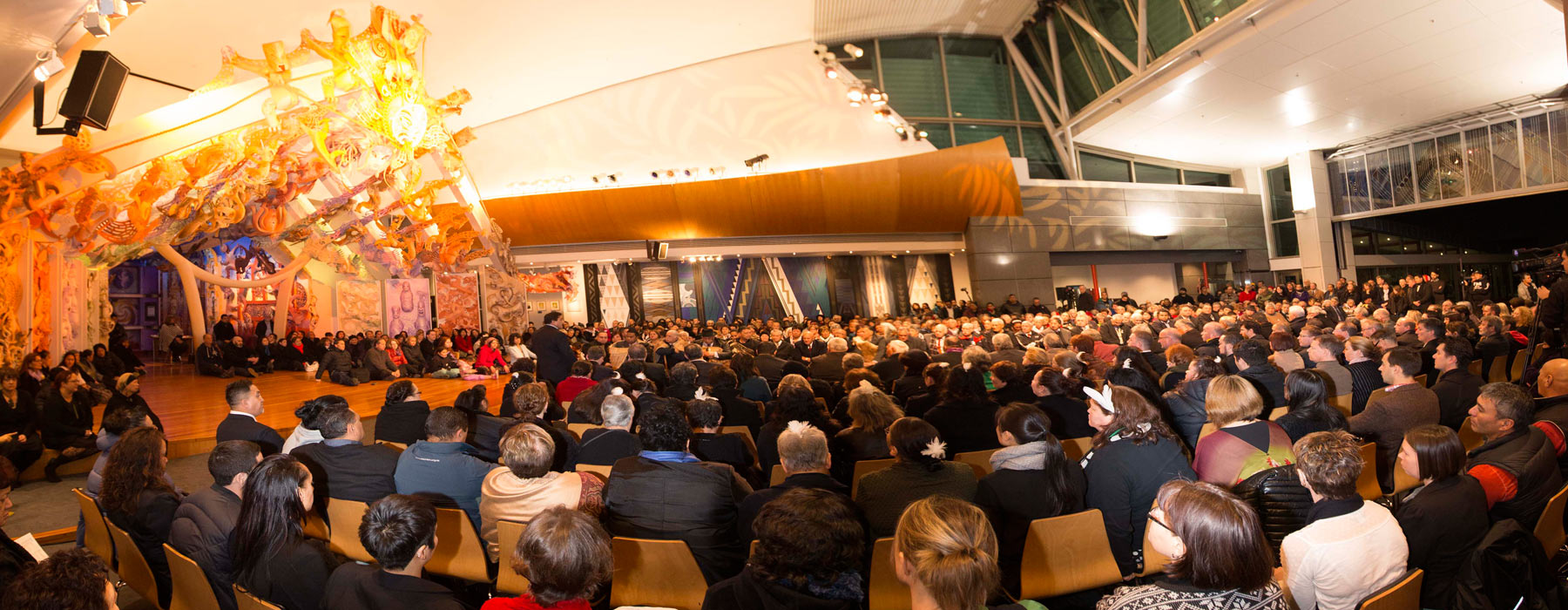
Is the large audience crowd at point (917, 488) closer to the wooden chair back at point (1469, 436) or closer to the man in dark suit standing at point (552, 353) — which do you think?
the wooden chair back at point (1469, 436)

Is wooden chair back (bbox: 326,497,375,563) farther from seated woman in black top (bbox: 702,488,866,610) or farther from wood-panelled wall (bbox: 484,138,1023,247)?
wood-panelled wall (bbox: 484,138,1023,247)

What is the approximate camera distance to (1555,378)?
11.8ft

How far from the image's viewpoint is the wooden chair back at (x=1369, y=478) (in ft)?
11.3

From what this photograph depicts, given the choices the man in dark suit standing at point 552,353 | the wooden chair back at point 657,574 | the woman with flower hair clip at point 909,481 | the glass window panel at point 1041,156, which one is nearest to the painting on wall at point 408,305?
the man in dark suit standing at point 552,353

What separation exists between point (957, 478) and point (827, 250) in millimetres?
16177

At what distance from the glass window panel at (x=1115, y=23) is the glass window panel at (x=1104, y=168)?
12.3 ft

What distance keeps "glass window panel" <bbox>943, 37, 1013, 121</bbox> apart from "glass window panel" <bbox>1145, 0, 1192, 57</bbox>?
569 cm

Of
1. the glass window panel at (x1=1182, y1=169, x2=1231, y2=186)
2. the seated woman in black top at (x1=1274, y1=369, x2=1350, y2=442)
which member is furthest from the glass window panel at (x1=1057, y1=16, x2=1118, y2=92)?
the seated woman in black top at (x1=1274, y1=369, x2=1350, y2=442)

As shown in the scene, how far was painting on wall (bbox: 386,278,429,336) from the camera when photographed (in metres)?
14.8

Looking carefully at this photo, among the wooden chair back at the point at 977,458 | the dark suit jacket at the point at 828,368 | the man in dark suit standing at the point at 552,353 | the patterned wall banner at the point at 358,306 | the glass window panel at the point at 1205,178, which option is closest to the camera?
the wooden chair back at the point at 977,458

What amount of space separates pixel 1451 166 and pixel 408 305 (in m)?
22.3

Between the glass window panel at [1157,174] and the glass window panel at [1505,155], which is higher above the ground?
the glass window panel at [1157,174]

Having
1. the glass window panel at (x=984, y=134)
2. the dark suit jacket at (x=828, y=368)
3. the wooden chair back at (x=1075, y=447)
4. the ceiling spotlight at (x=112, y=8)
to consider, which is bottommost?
the wooden chair back at (x=1075, y=447)

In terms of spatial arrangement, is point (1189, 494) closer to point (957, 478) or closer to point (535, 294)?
point (957, 478)
